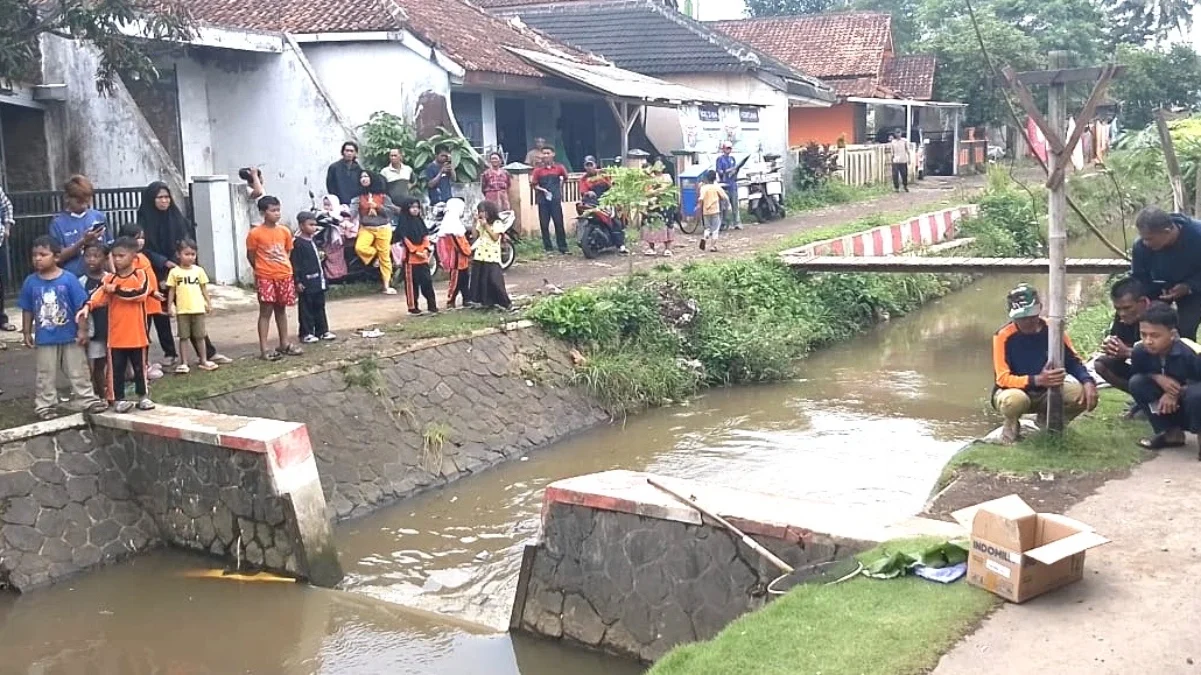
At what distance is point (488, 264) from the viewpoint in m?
13.2

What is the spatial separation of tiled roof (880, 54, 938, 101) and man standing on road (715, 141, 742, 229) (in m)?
16.9

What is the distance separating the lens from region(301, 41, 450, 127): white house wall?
1781cm

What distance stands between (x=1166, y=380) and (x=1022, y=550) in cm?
293

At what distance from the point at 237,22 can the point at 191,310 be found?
943 centimetres

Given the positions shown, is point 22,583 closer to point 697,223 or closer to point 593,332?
point 593,332

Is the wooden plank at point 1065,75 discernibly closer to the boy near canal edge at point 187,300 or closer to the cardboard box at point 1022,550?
the cardboard box at point 1022,550

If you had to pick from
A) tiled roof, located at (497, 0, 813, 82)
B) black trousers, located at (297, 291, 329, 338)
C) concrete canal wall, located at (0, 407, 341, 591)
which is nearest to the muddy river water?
concrete canal wall, located at (0, 407, 341, 591)

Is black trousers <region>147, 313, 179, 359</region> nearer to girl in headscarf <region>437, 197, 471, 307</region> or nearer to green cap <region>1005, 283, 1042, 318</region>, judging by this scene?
girl in headscarf <region>437, 197, 471, 307</region>

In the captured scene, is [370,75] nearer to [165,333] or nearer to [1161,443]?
[165,333]

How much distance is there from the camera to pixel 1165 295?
827cm

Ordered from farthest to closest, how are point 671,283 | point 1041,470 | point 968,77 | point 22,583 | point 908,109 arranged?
point 968,77 → point 908,109 → point 671,283 → point 22,583 → point 1041,470

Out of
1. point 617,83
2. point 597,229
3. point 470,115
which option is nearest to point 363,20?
point 470,115

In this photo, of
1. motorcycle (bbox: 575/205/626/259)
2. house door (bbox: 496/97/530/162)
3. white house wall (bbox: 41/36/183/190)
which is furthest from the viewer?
house door (bbox: 496/97/530/162)

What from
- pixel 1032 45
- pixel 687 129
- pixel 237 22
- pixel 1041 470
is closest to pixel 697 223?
pixel 687 129
